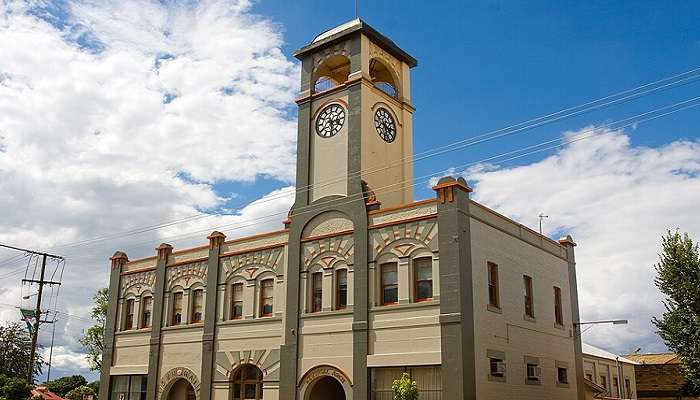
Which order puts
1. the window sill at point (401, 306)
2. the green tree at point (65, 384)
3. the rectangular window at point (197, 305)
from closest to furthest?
the window sill at point (401, 306) → the rectangular window at point (197, 305) → the green tree at point (65, 384)

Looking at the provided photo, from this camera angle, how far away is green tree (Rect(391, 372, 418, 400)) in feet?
81.0

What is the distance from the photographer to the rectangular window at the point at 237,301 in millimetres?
33938

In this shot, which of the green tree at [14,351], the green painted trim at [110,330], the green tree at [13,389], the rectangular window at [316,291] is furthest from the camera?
the green tree at [14,351]

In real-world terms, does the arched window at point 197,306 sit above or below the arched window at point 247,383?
above

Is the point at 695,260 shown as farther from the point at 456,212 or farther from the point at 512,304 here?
the point at 456,212

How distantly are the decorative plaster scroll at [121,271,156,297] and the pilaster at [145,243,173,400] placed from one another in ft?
2.32

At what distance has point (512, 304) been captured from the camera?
29.6m

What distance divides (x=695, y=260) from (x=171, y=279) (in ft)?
81.6

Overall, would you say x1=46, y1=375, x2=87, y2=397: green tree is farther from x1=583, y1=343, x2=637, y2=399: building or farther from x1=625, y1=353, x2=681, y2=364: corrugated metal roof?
x1=625, y1=353, x2=681, y2=364: corrugated metal roof

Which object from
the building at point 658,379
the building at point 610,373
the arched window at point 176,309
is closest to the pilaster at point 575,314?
the building at point 610,373

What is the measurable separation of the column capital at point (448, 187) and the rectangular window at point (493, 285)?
11.6 ft

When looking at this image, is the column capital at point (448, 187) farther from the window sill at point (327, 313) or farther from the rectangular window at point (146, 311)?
the rectangular window at point (146, 311)

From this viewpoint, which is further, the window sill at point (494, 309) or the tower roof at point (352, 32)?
the tower roof at point (352, 32)

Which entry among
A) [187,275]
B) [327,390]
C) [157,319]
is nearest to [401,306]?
[327,390]
